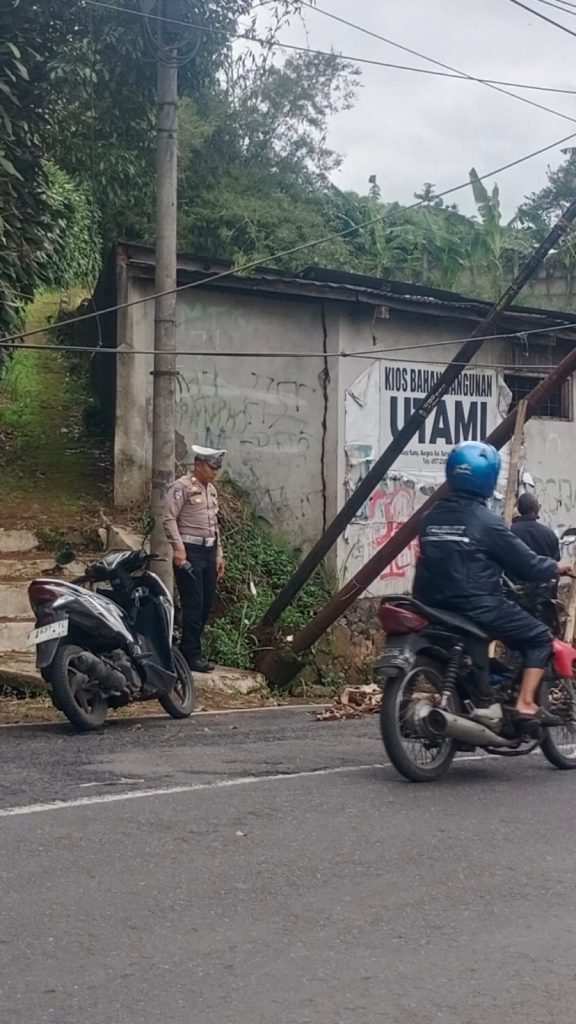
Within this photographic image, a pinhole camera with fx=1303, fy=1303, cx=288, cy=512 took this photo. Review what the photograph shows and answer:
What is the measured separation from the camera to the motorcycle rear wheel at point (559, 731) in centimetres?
756

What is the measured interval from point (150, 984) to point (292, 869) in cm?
133

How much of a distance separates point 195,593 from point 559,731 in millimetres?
4257

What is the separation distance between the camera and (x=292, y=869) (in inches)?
208

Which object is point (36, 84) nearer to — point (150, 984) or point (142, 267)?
point (142, 267)

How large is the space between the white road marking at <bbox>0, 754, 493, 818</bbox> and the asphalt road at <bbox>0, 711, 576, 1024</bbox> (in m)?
0.02

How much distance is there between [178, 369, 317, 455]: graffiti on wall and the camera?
1470 centimetres

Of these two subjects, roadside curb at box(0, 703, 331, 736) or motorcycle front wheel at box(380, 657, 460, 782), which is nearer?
motorcycle front wheel at box(380, 657, 460, 782)

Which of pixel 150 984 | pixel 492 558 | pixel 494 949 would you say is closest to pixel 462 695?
pixel 492 558

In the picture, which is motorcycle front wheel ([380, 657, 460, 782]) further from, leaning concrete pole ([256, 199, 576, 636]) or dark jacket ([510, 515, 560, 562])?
leaning concrete pole ([256, 199, 576, 636])

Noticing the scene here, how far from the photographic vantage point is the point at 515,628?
7309 mm

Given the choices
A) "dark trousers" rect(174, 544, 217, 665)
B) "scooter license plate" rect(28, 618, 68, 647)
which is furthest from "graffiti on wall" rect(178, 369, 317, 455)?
"scooter license plate" rect(28, 618, 68, 647)

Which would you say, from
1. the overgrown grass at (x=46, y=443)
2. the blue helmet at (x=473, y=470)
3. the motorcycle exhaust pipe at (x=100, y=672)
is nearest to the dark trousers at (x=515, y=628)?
the blue helmet at (x=473, y=470)

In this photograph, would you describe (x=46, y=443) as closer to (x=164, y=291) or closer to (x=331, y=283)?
(x=331, y=283)

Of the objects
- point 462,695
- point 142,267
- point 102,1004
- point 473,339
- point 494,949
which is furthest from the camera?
point 142,267
